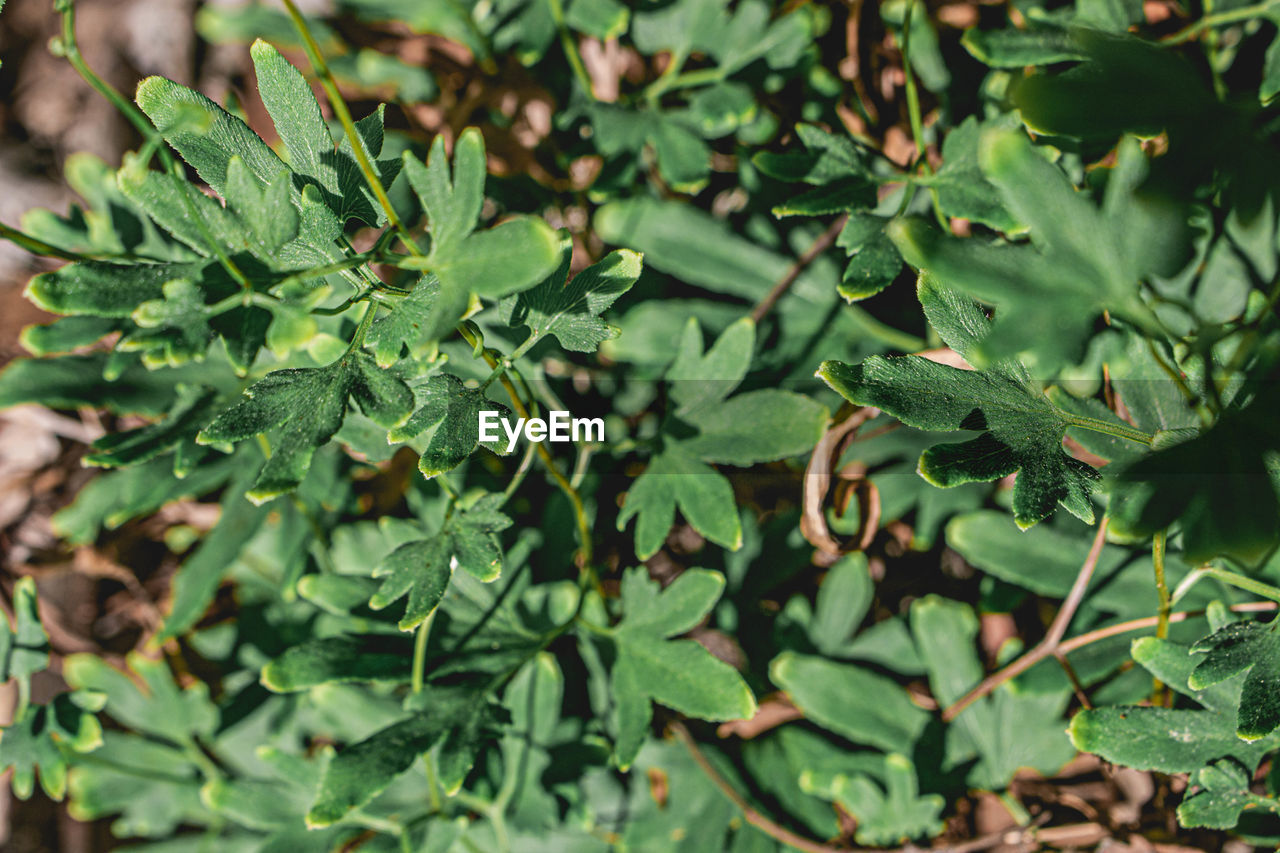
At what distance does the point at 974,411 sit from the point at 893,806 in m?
0.76

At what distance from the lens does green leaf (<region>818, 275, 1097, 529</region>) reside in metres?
0.72

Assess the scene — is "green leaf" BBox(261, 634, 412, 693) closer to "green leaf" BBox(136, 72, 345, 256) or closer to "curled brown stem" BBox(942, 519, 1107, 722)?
"green leaf" BBox(136, 72, 345, 256)

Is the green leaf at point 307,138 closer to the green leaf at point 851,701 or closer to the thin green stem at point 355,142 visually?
the thin green stem at point 355,142

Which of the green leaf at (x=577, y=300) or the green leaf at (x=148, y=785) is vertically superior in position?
the green leaf at (x=577, y=300)

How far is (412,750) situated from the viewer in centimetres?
96

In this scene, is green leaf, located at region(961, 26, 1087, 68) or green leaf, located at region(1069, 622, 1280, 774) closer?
green leaf, located at region(1069, 622, 1280, 774)

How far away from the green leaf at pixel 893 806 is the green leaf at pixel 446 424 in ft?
2.80

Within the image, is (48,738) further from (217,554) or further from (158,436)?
(158,436)

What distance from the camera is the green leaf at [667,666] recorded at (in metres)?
1.03

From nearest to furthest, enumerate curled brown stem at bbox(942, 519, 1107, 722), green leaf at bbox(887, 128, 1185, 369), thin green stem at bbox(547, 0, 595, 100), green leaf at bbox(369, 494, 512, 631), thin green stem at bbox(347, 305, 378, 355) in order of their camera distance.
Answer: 1. green leaf at bbox(887, 128, 1185, 369)
2. thin green stem at bbox(347, 305, 378, 355)
3. green leaf at bbox(369, 494, 512, 631)
4. curled brown stem at bbox(942, 519, 1107, 722)
5. thin green stem at bbox(547, 0, 595, 100)

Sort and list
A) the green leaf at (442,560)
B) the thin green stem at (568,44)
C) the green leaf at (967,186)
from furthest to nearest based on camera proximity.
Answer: the thin green stem at (568,44), the green leaf at (967,186), the green leaf at (442,560)

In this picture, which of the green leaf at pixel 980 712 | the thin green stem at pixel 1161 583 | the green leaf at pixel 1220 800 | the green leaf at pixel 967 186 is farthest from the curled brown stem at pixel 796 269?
the green leaf at pixel 1220 800

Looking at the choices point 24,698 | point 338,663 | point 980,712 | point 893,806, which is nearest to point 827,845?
point 893,806

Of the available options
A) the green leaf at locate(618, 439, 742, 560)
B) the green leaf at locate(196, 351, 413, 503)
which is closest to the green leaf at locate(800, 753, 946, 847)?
the green leaf at locate(618, 439, 742, 560)
